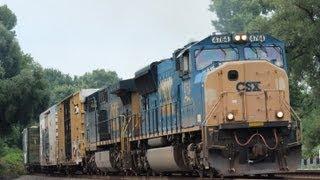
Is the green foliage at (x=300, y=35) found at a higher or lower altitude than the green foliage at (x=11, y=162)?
higher

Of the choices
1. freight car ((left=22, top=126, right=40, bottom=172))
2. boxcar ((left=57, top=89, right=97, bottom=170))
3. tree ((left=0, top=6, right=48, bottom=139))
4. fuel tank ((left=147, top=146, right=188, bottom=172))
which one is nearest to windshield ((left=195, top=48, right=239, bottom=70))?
fuel tank ((left=147, top=146, right=188, bottom=172))

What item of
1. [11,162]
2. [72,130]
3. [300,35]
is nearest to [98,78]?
[11,162]

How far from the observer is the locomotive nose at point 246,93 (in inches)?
587

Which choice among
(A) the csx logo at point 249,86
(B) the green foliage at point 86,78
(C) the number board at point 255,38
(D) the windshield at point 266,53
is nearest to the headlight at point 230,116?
(A) the csx logo at point 249,86

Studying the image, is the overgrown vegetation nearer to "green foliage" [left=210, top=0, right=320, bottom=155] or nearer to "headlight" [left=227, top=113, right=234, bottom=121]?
"green foliage" [left=210, top=0, right=320, bottom=155]

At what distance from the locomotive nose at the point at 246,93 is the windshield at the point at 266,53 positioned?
1.91 feet

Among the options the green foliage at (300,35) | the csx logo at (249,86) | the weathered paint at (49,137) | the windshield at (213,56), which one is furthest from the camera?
the weathered paint at (49,137)

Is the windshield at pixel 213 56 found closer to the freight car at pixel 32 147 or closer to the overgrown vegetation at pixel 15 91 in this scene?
the overgrown vegetation at pixel 15 91

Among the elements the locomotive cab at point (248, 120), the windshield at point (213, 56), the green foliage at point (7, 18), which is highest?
the green foliage at point (7, 18)

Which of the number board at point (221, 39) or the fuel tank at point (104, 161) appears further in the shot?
the fuel tank at point (104, 161)

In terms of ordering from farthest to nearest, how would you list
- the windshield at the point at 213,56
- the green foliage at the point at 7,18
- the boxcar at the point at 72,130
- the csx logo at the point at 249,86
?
the green foliage at the point at 7,18
the boxcar at the point at 72,130
the windshield at the point at 213,56
the csx logo at the point at 249,86

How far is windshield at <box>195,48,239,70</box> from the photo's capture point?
51.6 feet

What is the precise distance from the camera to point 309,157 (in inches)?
1556

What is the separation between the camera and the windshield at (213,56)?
51.6ft
